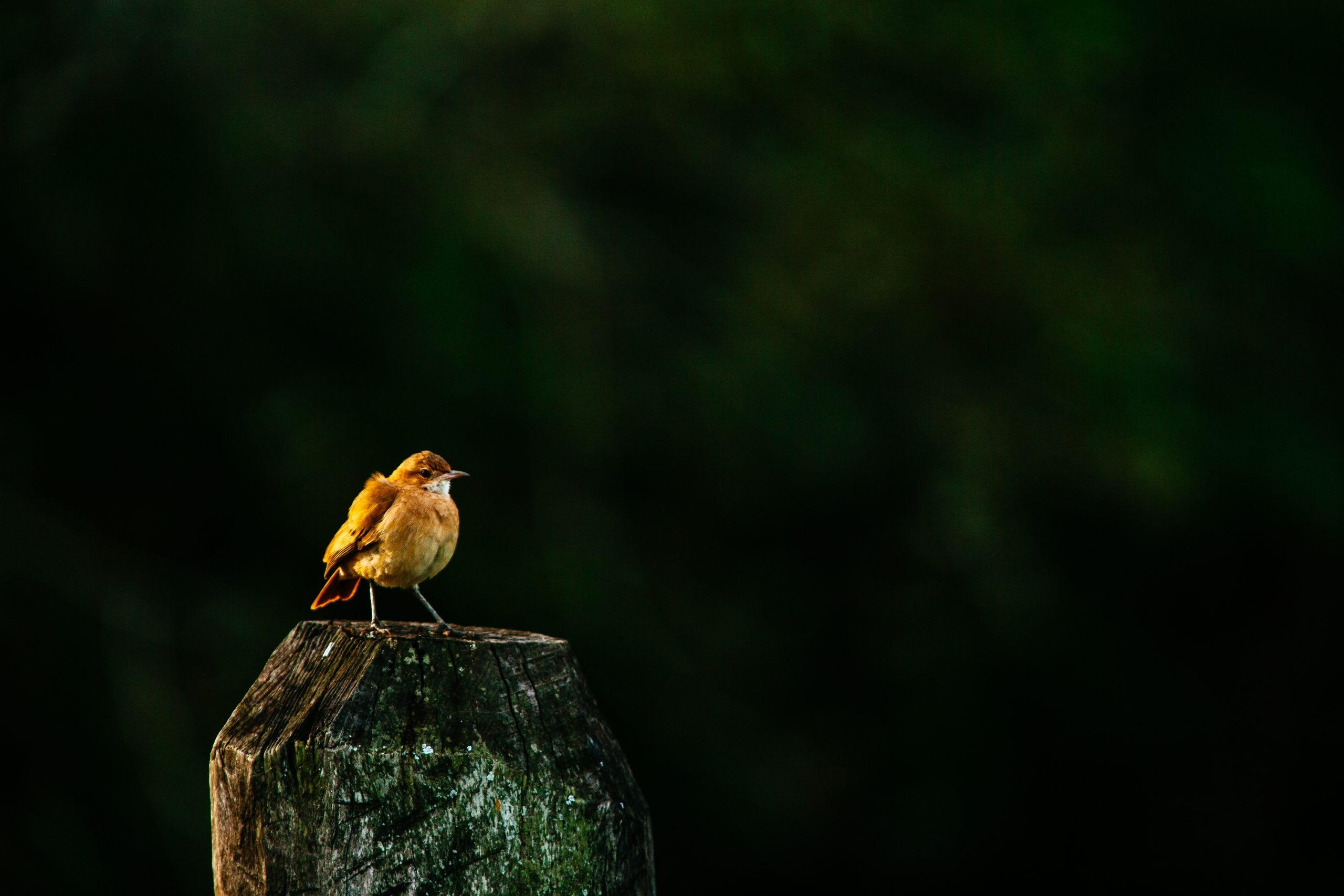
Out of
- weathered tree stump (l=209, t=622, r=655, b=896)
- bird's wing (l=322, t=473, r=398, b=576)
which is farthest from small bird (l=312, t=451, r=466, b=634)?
weathered tree stump (l=209, t=622, r=655, b=896)

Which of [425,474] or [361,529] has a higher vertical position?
[425,474]

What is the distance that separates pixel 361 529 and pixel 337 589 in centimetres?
20

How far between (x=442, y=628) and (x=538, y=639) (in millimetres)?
184

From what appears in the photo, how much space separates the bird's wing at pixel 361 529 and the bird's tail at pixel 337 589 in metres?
0.03

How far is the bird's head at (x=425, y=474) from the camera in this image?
2.29m

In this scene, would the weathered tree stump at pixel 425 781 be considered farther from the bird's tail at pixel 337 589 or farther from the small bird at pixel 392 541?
the bird's tail at pixel 337 589

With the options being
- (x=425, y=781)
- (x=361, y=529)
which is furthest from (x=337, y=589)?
(x=425, y=781)

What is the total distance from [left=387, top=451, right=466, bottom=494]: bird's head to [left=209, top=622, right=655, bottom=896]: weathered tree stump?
0.84m

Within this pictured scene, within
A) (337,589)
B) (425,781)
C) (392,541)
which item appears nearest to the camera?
(425,781)

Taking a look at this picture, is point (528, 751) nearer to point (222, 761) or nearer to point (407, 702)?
point (407, 702)

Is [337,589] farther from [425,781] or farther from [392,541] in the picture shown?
[425,781]

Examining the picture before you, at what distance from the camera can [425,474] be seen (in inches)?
91.0

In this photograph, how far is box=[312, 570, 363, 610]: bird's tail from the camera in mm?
2223

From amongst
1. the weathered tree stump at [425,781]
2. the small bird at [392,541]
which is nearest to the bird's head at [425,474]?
the small bird at [392,541]
